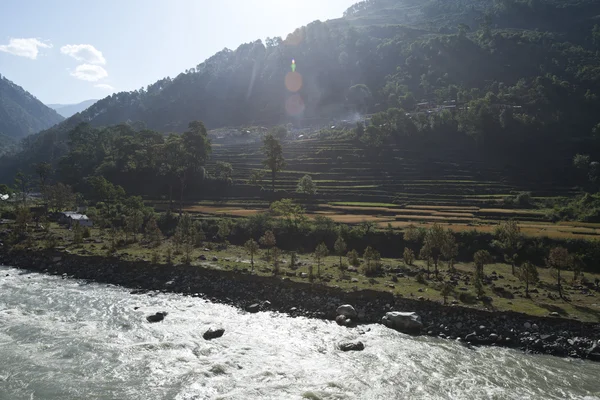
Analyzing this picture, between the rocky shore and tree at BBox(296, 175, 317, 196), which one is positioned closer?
the rocky shore

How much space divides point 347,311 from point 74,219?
154ft

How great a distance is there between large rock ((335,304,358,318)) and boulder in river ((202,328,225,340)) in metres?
8.07

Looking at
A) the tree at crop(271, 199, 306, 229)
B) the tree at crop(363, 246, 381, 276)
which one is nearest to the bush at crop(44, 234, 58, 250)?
the tree at crop(271, 199, 306, 229)

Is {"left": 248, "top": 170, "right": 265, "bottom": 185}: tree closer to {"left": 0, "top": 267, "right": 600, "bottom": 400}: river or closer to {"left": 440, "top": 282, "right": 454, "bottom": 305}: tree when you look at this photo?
{"left": 0, "top": 267, "right": 600, "bottom": 400}: river

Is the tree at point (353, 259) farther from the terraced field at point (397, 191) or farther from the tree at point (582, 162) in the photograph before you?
the tree at point (582, 162)

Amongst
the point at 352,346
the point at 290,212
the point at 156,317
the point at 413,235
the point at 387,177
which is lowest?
the point at 352,346

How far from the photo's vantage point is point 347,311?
2586 cm

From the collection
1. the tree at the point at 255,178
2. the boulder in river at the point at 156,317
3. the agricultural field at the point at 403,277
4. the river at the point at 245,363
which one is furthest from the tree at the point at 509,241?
the tree at the point at 255,178

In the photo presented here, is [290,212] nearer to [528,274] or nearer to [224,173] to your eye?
[528,274]

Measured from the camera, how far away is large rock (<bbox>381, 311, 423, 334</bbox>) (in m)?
23.8

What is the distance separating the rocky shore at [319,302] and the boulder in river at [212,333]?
14.2 ft

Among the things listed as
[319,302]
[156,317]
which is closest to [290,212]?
[319,302]

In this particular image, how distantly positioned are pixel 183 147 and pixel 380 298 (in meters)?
51.2

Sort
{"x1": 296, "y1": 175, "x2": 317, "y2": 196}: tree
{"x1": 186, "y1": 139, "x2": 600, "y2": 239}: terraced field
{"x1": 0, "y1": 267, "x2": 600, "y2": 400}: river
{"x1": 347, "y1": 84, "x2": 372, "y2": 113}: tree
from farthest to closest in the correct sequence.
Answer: {"x1": 347, "y1": 84, "x2": 372, "y2": 113}: tree < {"x1": 296, "y1": 175, "x2": 317, "y2": 196}: tree < {"x1": 186, "y1": 139, "x2": 600, "y2": 239}: terraced field < {"x1": 0, "y1": 267, "x2": 600, "y2": 400}: river
